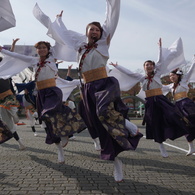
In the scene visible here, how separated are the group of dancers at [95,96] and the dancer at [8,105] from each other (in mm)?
24

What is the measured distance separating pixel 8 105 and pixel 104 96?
347 centimetres

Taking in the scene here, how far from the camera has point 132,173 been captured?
4.10m

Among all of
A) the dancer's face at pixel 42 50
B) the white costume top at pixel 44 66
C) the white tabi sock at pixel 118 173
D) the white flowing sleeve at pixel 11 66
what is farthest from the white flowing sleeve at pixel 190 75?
the white flowing sleeve at pixel 11 66

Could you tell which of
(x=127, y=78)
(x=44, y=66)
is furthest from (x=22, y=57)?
(x=127, y=78)

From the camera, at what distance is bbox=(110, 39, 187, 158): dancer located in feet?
17.8

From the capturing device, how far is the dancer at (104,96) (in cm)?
361

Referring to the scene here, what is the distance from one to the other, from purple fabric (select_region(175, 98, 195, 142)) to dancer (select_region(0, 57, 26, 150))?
400cm

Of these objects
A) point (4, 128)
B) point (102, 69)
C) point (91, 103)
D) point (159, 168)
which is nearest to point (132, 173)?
point (159, 168)

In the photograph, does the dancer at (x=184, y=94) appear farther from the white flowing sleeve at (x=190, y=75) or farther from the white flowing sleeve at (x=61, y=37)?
the white flowing sleeve at (x=61, y=37)

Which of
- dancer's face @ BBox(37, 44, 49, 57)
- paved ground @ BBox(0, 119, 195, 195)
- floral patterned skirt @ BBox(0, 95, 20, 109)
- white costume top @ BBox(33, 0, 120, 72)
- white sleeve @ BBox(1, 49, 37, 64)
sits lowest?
paved ground @ BBox(0, 119, 195, 195)

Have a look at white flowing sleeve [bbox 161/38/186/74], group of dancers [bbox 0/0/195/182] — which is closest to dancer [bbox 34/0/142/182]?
group of dancers [bbox 0/0/195/182]

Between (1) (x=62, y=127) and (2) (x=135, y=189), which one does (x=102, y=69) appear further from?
(2) (x=135, y=189)

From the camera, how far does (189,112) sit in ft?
19.9

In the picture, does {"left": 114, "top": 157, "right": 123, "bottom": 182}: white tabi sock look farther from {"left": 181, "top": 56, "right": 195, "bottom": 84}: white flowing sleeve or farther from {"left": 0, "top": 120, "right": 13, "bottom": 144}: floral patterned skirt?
{"left": 181, "top": 56, "right": 195, "bottom": 84}: white flowing sleeve
